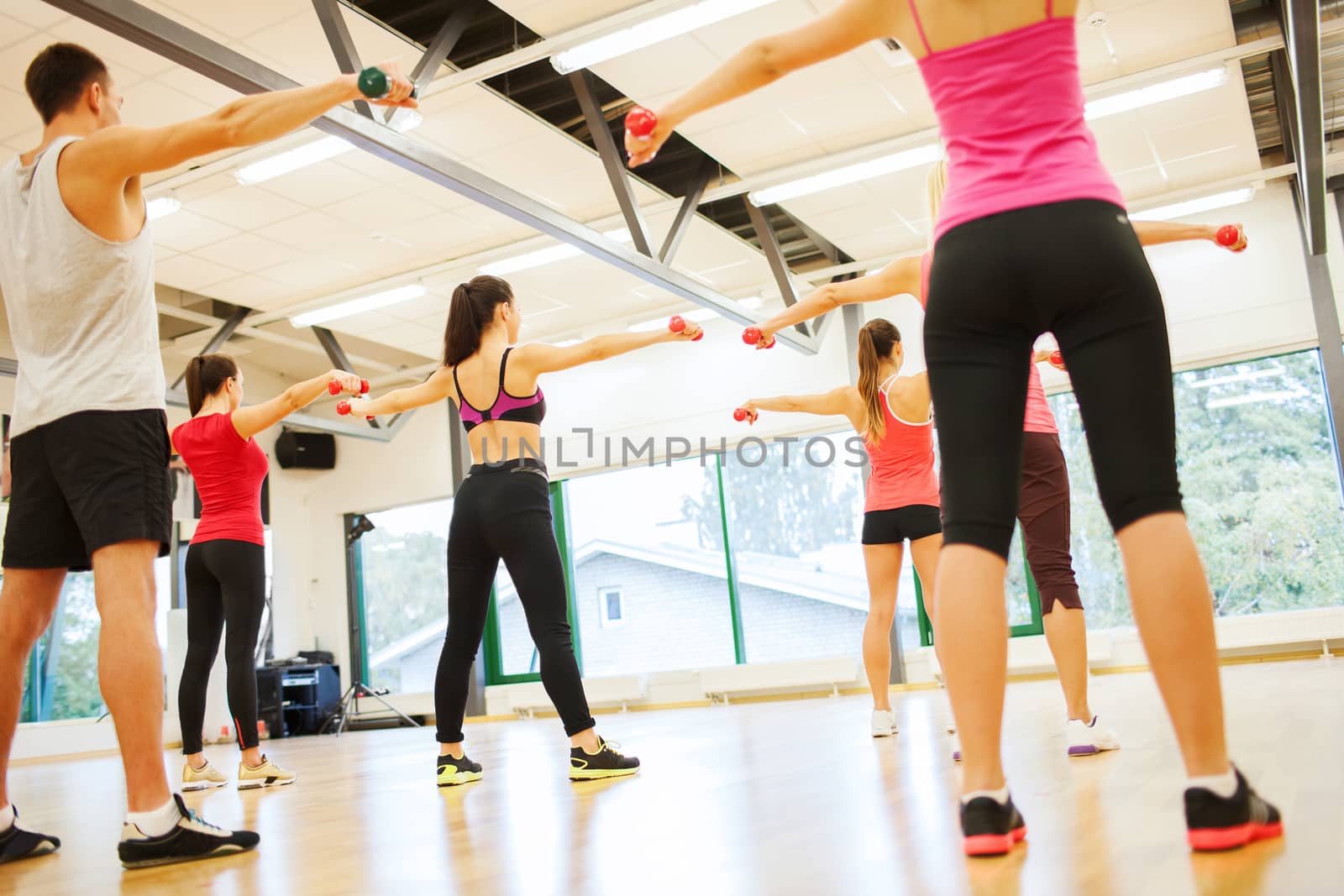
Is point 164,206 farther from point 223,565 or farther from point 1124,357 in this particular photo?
point 1124,357

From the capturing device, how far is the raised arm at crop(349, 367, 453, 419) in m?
3.19

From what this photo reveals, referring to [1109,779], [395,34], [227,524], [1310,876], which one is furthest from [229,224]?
[1310,876]

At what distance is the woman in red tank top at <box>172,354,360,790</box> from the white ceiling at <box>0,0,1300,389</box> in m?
2.19

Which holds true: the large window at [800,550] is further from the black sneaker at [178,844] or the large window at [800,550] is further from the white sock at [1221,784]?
the white sock at [1221,784]

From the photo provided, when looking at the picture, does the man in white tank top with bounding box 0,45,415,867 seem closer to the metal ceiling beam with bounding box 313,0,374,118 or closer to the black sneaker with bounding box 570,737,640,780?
the black sneaker with bounding box 570,737,640,780

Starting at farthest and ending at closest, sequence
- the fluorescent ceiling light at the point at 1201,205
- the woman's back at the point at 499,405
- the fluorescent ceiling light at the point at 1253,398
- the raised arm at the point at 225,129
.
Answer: the fluorescent ceiling light at the point at 1253,398 → the fluorescent ceiling light at the point at 1201,205 → the woman's back at the point at 499,405 → the raised arm at the point at 225,129

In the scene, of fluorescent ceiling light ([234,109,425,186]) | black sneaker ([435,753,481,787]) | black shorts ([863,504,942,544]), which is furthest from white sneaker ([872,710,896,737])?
fluorescent ceiling light ([234,109,425,186])

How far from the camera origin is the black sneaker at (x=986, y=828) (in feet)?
4.35

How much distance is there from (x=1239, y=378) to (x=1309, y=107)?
3.13 metres

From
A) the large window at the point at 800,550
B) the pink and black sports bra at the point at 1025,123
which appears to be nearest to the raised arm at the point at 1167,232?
the pink and black sports bra at the point at 1025,123

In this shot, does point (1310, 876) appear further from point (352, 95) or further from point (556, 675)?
point (556, 675)

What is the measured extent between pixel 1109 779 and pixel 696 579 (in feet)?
26.3

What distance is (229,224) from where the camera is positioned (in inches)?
270

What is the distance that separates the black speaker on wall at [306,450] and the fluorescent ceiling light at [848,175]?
654cm
